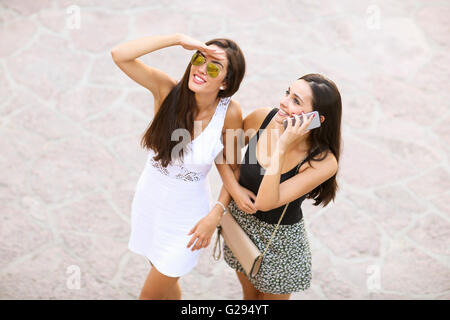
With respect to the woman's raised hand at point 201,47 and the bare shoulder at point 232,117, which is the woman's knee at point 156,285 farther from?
the woman's raised hand at point 201,47

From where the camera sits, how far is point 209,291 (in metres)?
3.94

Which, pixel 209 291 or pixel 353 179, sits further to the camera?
pixel 353 179

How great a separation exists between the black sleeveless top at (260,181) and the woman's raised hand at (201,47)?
47 centimetres

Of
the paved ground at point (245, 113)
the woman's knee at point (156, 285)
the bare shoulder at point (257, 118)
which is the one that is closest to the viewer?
the bare shoulder at point (257, 118)

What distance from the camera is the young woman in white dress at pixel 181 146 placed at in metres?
2.69

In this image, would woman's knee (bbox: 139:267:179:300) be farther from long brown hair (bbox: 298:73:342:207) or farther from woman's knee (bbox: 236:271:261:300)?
long brown hair (bbox: 298:73:342:207)

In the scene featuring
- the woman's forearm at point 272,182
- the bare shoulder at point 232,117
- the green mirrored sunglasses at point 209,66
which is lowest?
the woman's forearm at point 272,182

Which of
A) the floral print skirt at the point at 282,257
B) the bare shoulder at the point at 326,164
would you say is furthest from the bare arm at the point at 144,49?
the floral print skirt at the point at 282,257

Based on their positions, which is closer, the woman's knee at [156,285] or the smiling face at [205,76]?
the smiling face at [205,76]

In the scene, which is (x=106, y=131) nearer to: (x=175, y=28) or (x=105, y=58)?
(x=105, y=58)

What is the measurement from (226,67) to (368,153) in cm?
303

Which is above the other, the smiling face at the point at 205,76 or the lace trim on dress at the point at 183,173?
the smiling face at the point at 205,76

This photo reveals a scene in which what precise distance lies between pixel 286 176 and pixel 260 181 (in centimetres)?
16

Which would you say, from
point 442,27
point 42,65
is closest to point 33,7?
point 42,65
